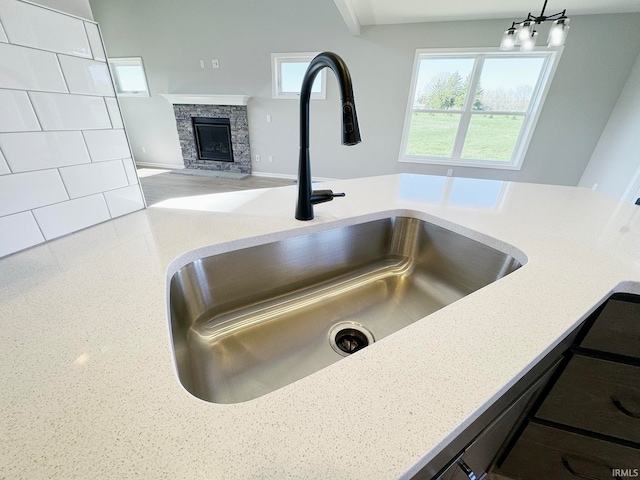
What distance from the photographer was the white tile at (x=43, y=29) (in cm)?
46

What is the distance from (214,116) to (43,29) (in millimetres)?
4477

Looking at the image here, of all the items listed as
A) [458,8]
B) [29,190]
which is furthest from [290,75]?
[29,190]

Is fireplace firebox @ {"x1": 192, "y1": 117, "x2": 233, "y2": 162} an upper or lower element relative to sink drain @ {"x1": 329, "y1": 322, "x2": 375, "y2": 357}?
upper

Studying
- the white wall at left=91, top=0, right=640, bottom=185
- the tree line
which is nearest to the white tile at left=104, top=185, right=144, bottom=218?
the white wall at left=91, top=0, right=640, bottom=185

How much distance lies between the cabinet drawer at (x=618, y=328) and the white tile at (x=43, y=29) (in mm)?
1267

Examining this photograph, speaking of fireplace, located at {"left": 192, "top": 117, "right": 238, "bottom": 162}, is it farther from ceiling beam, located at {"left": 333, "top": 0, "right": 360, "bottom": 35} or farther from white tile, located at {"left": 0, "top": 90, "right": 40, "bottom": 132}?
white tile, located at {"left": 0, "top": 90, "right": 40, "bottom": 132}

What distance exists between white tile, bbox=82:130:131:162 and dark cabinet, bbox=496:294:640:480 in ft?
3.93

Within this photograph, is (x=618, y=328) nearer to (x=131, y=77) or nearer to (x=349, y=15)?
(x=349, y=15)

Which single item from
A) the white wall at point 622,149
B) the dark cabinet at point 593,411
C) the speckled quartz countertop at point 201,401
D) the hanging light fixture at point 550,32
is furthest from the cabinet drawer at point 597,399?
the white wall at point 622,149

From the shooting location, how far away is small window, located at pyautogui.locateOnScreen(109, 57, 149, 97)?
451 cm

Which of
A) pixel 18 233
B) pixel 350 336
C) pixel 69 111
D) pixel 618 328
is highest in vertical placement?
pixel 69 111

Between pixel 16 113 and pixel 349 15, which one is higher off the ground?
pixel 349 15

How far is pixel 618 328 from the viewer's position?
545 millimetres

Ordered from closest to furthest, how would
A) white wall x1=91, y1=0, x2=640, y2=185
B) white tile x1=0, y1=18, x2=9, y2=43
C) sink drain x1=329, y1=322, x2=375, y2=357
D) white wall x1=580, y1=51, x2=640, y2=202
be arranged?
white tile x1=0, y1=18, x2=9, y2=43 < sink drain x1=329, y1=322, x2=375, y2=357 < white wall x1=580, y1=51, x2=640, y2=202 < white wall x1=91, y1=0, x2=640, y2=185
